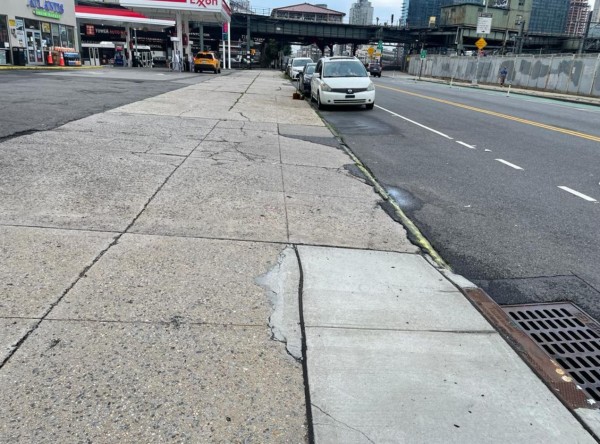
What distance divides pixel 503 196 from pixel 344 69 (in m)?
12.2

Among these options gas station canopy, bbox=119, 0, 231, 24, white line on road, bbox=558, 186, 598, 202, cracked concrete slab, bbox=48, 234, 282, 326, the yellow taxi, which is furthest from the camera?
the yellow taxi

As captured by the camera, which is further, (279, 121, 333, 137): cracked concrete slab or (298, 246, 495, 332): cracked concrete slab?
(279, 121, 333, 137): cracked concrete slab

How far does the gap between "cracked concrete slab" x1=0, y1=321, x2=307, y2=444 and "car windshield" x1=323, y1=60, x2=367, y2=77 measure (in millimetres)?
16073

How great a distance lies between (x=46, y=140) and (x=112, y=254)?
521 cm

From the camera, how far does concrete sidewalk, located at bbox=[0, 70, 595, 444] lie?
244 cm

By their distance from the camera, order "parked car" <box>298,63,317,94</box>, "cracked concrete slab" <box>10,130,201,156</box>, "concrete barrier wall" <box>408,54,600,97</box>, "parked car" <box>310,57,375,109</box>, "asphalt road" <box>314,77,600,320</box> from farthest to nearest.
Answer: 1. "concrete barrier wall" <box>408,54,600,97</box>
2. "parked car" <box>298,63,317,94</box>
3. "parked car" <box>310,57,375,109</box>
4. "cracked concrete slab" <box>10,130,201,156</box>
5. "asphalt road" <box>314,77,600,320</box>

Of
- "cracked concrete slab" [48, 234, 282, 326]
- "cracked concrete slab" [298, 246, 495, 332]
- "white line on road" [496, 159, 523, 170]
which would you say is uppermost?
"cracked concrete slab" [48, 234, 282, 326]

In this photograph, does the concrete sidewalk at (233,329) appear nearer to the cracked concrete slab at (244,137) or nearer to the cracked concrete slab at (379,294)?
the cracked concrete slab at (379,294)

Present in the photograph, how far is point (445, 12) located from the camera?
102 meters

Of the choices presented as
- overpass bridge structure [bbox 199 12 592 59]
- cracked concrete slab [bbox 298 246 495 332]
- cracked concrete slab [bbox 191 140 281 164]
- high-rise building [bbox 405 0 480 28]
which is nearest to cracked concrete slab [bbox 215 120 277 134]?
cracked concrete slab [bbox 191 140 281 164]

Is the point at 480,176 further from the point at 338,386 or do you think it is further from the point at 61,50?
the point at 61,50

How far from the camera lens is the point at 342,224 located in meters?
5.47

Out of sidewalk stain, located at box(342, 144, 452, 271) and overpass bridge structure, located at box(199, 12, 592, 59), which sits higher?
overpass bridge structure, located at box(199, 12, 592, 59)

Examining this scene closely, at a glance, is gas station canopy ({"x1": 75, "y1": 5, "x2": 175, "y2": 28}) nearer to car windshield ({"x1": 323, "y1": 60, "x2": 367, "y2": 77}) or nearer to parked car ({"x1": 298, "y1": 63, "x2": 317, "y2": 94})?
parked car ({"x1": 298, "y1": 63, "x2": 317, "y2": 94})
